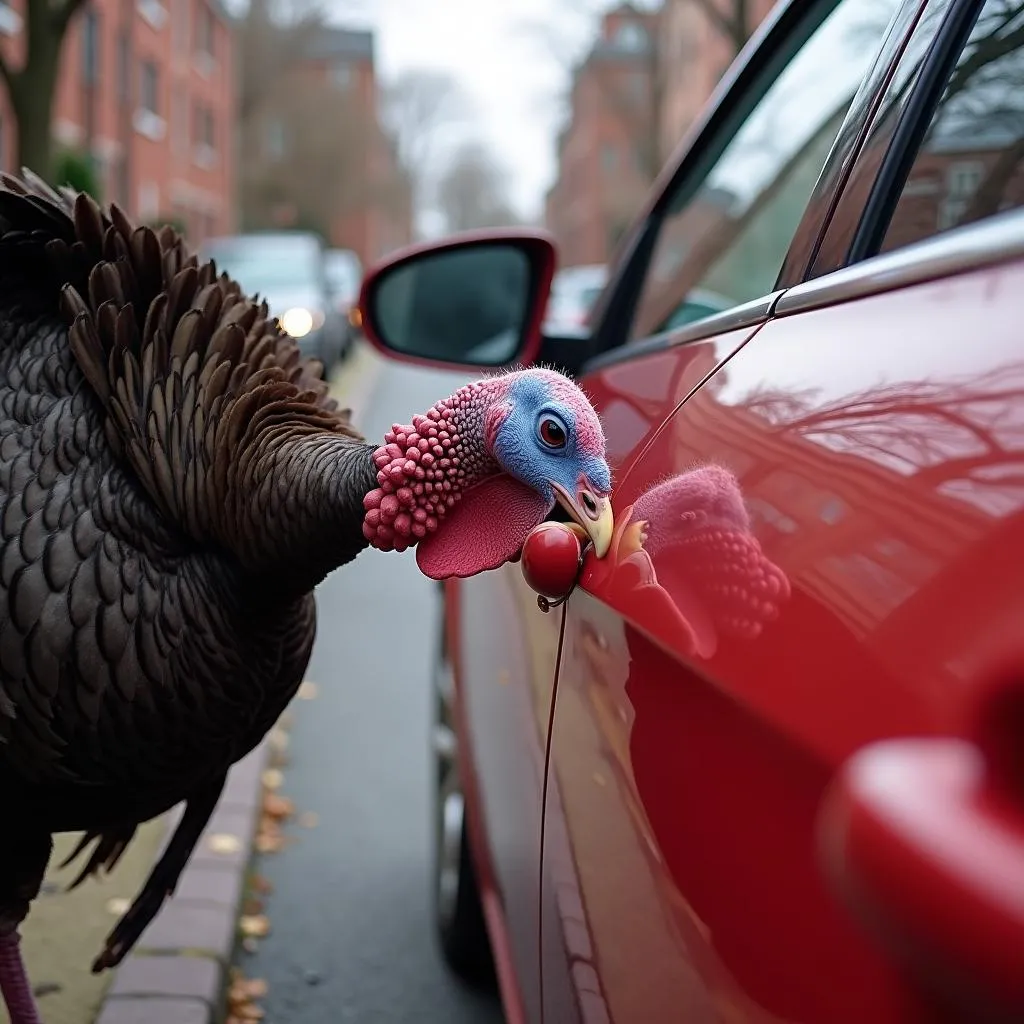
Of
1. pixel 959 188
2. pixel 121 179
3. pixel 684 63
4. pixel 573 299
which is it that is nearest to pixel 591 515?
pixel 959 188

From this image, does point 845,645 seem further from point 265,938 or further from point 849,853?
point 265,938

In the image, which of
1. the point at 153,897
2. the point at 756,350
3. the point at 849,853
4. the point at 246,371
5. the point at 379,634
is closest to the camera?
the point at 849,853

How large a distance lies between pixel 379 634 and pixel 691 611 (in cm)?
567

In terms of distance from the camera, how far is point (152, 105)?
107 feet

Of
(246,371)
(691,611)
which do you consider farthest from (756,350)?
(246,371)

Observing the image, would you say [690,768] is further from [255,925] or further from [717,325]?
[255,925]

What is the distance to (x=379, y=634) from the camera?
22.2 ft

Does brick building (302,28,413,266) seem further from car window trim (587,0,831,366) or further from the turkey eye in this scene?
the turkey eye

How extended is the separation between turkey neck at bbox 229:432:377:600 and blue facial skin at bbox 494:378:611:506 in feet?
0.80

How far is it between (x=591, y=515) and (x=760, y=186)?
149cm

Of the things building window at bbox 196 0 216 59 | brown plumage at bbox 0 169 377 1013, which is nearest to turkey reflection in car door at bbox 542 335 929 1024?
brown plumage at bbox 0 169 377 1013

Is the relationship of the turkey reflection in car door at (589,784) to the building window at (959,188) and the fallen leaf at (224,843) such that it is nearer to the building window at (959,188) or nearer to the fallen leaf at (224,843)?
the building window at (959,188)

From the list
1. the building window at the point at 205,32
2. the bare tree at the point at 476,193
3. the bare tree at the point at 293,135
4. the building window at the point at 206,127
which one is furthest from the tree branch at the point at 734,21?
the bare tree at the point at 476,193

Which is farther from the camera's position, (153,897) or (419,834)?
(419,834)
